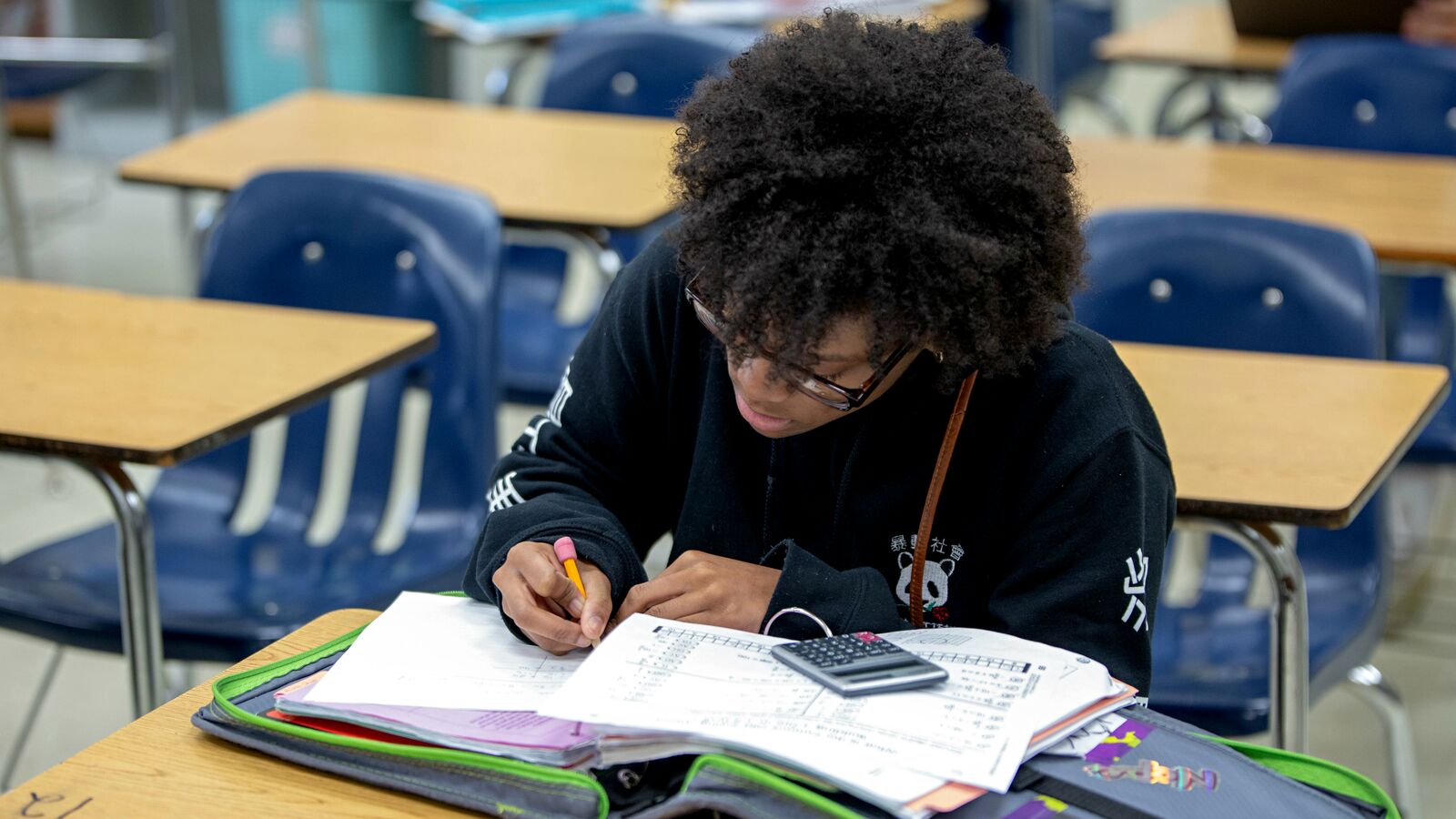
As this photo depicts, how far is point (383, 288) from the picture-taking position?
2.16m

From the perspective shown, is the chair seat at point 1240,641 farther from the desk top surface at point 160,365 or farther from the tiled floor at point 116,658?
the desk top surface at point 160,365

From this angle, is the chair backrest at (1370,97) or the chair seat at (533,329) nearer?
the chair seat at (533,329)

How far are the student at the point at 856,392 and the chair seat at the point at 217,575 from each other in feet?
2.02

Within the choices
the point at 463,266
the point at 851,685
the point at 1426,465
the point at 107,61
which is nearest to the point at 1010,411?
the point at 851,685

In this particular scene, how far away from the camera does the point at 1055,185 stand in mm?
1100

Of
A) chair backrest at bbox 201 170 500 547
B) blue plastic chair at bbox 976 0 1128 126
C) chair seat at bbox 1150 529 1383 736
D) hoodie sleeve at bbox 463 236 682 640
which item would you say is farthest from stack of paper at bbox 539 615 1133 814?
blue plastic chair at bbox 976 0 1128 126

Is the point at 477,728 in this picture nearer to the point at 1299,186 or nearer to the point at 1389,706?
the point at 1389,706

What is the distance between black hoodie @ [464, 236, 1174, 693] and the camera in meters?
1.16

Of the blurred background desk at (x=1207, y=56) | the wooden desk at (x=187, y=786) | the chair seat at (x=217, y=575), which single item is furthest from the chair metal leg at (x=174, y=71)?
the wooden desk at (x=187, y=786)

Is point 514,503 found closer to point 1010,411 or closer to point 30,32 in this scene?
point 1010,411

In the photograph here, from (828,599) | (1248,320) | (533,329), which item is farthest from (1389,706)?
(533,329)

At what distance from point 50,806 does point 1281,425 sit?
1194 mm

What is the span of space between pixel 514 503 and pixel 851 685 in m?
0.45

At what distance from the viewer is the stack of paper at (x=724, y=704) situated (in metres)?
0.90
